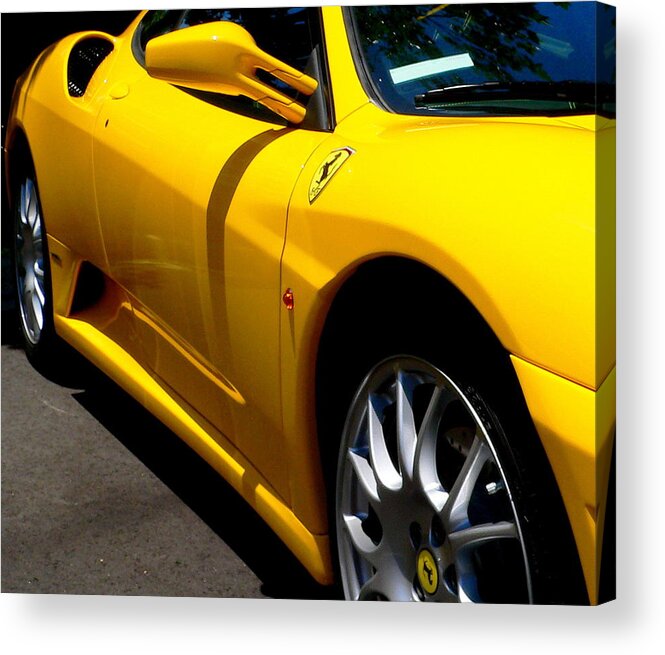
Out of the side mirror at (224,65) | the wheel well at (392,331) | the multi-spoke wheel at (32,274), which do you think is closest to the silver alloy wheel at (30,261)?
the multi-spoke wheel at (32,274)

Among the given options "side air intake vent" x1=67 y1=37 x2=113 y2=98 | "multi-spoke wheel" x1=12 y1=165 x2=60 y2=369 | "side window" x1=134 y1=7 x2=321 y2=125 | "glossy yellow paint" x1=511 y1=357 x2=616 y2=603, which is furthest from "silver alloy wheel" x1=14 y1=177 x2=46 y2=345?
"glossy yellow paint" x1=511 y1=357 x2=616 y2=603

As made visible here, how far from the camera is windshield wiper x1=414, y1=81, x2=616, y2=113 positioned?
81.0 inches

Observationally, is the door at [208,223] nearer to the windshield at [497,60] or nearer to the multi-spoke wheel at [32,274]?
the windshield at [497,60]

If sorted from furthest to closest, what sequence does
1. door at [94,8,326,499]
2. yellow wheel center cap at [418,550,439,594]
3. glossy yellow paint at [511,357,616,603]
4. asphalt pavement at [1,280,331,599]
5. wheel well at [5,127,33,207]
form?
wheel well at [5,127,33,207] < asphalt pavement at [1,280,331,599] < door at [94,8,326,499] < yellow wheel center cap at [418,550,439,594] < glossy yellow paint at [511,357,616,603]

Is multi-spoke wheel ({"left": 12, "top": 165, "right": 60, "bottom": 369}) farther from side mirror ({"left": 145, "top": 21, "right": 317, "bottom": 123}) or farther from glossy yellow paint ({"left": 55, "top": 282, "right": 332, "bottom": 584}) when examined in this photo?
side mirror ({"left": 145, "top": 21, "right": 317, "bottom": 123})

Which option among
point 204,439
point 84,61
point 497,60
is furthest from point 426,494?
point 84,61

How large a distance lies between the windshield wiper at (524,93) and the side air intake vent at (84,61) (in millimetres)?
828

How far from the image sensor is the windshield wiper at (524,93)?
2.06 m

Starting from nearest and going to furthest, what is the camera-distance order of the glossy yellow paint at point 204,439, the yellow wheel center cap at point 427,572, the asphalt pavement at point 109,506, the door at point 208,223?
the yellow wheel center cap at point 427,572
the door at point 208,223
the glossy yellow paint at point 204,439
the asphalt pavement at point 109,506

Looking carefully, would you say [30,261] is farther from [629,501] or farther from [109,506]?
[629,501]

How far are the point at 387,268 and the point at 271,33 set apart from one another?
0.63 meters

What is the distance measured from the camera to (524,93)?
2061 mm

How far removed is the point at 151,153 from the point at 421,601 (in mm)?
1040

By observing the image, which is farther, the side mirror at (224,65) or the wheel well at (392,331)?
the side mirror at (224,65)
